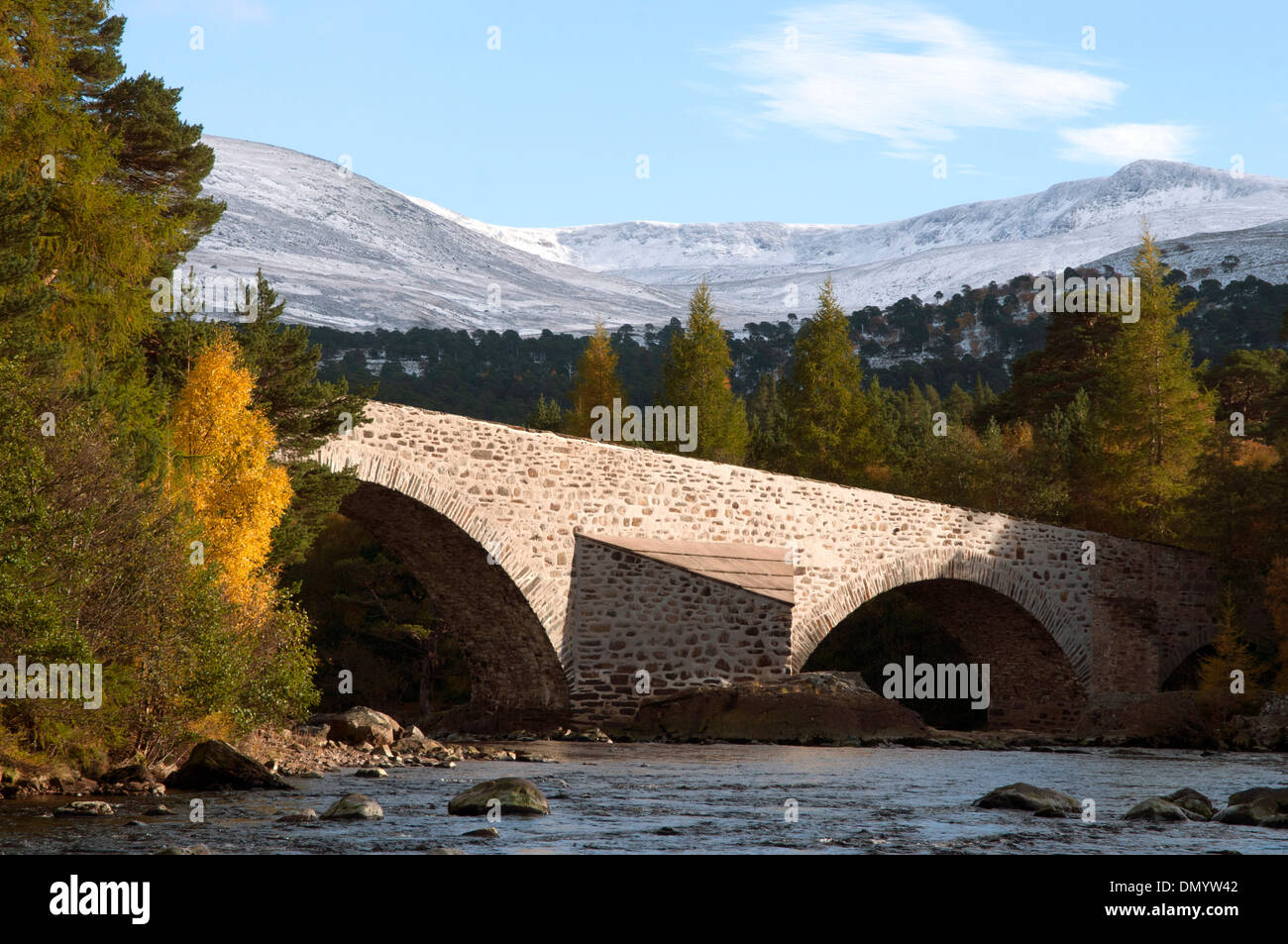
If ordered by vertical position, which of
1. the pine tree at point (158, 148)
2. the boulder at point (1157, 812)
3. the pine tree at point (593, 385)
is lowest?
the boulder at point (1157, 812)

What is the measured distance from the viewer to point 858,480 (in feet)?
111

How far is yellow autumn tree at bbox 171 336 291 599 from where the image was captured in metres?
13.4

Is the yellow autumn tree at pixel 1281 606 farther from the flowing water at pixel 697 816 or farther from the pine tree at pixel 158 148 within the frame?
the pine tree at pixel 158 148

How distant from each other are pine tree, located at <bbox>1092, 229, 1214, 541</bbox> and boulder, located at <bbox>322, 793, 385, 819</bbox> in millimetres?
23329

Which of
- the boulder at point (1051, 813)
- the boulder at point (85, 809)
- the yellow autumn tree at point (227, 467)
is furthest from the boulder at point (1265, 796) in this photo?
the yellow autumn tree at point (227, 467)

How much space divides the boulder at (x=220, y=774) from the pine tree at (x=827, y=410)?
24.8m

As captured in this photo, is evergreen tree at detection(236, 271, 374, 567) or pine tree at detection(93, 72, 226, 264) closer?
evergreen tree at detection(236, 271, 374, 567)

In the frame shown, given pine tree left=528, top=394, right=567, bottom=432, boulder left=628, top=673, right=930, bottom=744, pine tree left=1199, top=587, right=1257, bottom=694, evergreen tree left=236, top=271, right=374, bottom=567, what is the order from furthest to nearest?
pine tree left=528, top=394, right=567, bottom=432 < pine tree left=1199, top=587, right=1257, bottom=694 < boulder left=628, top=673, right=930, bottom=744 < evergreen tree left=236, top=271, right=374, bottom=567

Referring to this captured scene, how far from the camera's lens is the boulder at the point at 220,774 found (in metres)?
9.94

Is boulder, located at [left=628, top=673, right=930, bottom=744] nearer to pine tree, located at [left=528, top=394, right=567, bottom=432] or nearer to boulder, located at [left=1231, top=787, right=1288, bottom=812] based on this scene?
boulder, located at [left=1231, top=787, right=1288, bottom=812]

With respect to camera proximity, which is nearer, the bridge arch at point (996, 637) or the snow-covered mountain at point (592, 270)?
the bridge arch at point (996, 637)

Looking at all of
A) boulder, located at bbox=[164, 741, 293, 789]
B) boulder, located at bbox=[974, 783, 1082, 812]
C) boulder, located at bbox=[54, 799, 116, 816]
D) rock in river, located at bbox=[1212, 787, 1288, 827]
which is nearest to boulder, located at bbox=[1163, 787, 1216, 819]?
rock in river, located at bbox=[1212, 787, 1288, 827]

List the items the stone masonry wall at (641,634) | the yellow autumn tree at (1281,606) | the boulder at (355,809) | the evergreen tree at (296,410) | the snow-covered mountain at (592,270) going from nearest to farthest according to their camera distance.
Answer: the boulder at (355,809)
the evergreen tree at (296,410)
the stone masonry wall at (641,634)
the yellow autumn tree at (1281,606)
the snow-covered mountain at (592,270)
